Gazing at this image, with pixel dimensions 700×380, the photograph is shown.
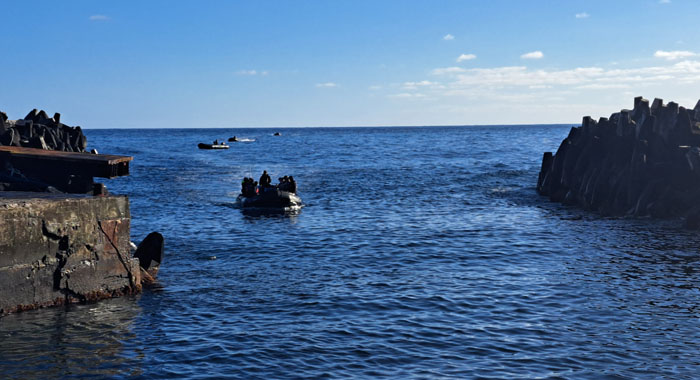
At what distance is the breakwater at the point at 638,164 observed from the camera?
31.4 meters

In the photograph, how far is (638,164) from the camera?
32.8 meters

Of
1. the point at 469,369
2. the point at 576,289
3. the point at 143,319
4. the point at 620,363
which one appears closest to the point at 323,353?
the point at 469,369

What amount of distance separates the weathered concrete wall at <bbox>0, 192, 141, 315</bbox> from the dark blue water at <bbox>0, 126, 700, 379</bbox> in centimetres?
46

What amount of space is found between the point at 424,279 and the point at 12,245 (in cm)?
1125

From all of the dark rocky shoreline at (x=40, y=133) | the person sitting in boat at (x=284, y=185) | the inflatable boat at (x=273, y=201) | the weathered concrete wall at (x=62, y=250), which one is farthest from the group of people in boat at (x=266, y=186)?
the weathered concrete wall at (x=62, y=250)

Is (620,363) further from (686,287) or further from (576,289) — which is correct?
(686,287)


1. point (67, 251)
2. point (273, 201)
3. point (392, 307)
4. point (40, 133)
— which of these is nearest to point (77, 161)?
point (67, 251)

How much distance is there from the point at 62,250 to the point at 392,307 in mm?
8120

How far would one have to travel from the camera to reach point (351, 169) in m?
72.7

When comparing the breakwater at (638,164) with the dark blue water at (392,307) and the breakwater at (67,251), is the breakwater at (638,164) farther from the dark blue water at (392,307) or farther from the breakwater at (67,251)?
Answer: the breakwater at (67,251)

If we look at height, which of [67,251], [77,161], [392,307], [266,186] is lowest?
[392,307]

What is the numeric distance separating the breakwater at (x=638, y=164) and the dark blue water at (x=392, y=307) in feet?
6.85

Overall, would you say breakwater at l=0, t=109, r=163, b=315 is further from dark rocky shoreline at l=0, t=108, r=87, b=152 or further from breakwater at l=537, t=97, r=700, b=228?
breakwater at l=537, t=97, r=700, b=228

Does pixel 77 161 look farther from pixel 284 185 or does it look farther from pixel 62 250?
pixel 284 185
